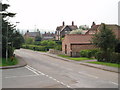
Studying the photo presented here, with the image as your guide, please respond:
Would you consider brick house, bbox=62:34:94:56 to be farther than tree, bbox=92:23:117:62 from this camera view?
Yes

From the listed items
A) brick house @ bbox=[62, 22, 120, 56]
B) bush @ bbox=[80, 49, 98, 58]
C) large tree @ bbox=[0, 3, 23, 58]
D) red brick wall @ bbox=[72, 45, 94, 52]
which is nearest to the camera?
large tree @ bbox=[0, 3, 23, 58]

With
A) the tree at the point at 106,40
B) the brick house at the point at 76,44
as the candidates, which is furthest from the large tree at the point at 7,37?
the tree at the point at 106,40

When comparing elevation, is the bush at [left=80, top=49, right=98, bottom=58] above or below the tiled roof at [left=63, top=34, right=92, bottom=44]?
below

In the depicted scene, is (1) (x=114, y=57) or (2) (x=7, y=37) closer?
(1) (x=114, y=57)

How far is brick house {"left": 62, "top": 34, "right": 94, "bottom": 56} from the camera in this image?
45022 mm

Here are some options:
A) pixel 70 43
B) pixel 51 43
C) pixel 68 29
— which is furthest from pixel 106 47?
pixel 68 29

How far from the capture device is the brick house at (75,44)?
45.0 meters

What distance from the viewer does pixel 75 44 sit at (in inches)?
1779

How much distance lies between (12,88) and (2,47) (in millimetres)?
23060

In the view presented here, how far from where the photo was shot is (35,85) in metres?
15.6

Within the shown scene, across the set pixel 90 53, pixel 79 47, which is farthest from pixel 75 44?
pixel 90 53

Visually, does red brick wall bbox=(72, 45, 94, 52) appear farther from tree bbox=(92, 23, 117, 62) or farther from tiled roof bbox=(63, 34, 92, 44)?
tree bbox=(92, 23, 117, 62)

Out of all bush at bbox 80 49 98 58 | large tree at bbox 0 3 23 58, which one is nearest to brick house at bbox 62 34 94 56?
bush at bbox 80 49 98 58

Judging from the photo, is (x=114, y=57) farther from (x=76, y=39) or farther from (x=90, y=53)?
(x=76, y=39)
